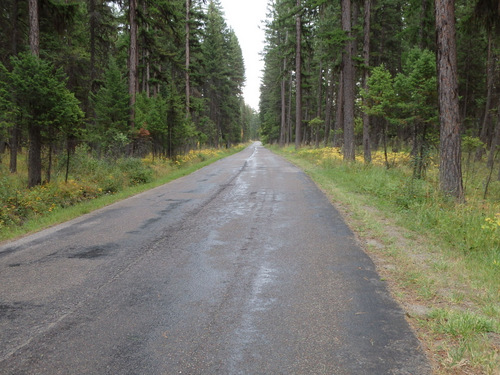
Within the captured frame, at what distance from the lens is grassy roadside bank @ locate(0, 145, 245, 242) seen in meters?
7.69

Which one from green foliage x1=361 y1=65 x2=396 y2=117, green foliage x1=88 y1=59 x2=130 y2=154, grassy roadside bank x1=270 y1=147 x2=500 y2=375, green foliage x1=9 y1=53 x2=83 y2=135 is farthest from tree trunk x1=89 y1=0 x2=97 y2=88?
grassy roadside bank x1=270 y1=147 x2=500 y2=375

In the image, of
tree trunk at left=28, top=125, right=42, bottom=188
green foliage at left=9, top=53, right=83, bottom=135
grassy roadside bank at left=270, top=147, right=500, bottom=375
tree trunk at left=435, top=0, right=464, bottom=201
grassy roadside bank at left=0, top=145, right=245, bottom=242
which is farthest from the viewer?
tree trunk at left=28, top=125, right=42, bottom=188

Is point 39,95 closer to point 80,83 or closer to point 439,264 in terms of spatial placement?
point 439,264

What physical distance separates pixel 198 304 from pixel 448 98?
816 centimetres

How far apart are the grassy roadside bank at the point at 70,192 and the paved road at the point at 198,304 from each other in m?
1.21

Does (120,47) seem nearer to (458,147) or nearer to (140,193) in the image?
(140,193)

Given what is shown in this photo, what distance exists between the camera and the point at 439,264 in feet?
15.7

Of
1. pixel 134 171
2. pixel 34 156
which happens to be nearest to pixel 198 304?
pixel 34 156

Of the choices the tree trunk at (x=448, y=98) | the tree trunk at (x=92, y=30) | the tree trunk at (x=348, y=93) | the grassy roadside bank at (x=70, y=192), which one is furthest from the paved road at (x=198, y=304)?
the tree trunk at (x=92, y=30)

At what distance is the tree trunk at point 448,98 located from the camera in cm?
814

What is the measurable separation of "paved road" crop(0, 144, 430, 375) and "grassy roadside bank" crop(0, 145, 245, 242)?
1.21 meters

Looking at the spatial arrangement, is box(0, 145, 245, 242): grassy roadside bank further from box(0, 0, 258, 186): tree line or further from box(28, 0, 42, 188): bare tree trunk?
box(0, 0, 258, 186): tree line

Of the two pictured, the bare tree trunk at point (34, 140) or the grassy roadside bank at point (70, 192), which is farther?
the bare tree trunk at point (34, 140)

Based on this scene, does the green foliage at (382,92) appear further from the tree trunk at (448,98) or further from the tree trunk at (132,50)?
the tree trunk at (132,50)
